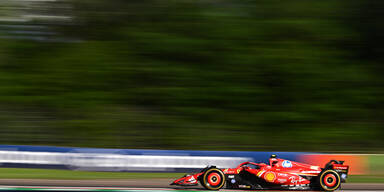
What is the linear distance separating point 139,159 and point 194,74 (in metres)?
5.72

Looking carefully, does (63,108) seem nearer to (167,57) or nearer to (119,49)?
(119,49)

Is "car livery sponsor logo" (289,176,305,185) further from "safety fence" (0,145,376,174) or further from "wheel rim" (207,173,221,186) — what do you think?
"safety fence" (0,145,376,174)

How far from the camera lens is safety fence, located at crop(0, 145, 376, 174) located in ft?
30.7

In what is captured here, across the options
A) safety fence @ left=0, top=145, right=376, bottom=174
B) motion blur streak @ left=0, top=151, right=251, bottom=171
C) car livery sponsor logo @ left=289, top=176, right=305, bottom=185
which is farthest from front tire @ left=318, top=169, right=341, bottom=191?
motion blur streak @ left=0, top=151, right=251, bottom=171

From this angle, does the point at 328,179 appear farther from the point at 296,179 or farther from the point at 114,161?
the point at 114,161

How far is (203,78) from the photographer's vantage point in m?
14.6

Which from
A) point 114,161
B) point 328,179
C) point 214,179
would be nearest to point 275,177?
point 328,179

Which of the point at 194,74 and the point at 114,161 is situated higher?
the point at 194,74

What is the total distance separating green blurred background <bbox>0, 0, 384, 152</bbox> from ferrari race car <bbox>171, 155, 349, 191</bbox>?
700 centimetres

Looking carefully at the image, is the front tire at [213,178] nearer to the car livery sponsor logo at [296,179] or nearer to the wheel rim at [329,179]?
the car livery sponsor logo at [296,179]

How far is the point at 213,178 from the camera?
650 centimetres

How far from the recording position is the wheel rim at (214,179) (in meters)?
6.48

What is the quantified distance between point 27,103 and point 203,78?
5.66 m

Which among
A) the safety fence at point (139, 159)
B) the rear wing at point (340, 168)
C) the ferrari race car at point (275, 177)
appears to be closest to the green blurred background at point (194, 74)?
the safety fence at point (139, 159)
